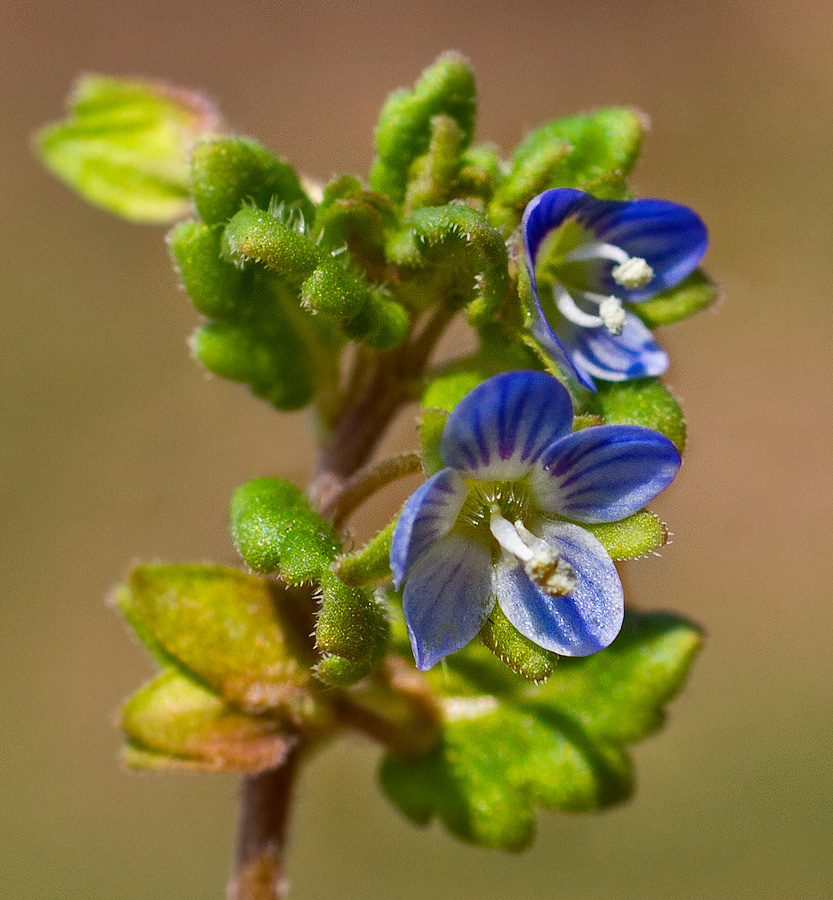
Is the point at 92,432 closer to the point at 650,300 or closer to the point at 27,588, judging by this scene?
the point at 27,588

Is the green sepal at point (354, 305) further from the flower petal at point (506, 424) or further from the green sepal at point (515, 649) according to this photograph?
the green sepal at point (515, 649)

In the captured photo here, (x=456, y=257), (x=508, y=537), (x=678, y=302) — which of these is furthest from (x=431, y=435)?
(x=678, y=302)

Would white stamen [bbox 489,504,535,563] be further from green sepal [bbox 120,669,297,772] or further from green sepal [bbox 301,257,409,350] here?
green sepal [bbox 120,669,297,772]

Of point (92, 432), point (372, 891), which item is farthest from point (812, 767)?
point (92, 432)

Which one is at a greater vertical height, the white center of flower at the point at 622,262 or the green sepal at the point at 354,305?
the white center of flower at the point at 622,262

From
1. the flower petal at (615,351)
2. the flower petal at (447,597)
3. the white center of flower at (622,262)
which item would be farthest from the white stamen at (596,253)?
the flower petal at (447,597)

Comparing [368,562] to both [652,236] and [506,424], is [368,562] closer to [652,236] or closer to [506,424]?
[506,424]
